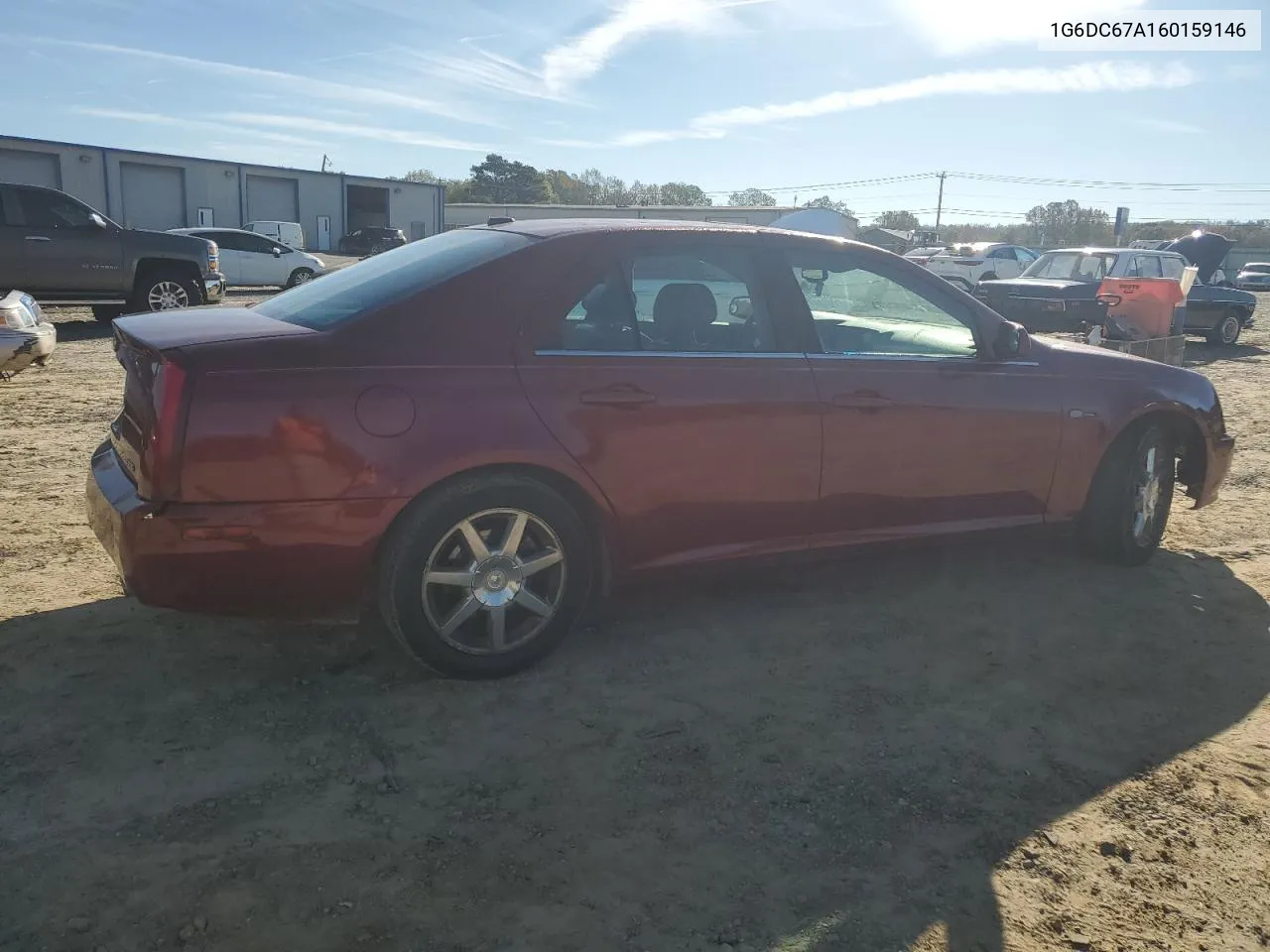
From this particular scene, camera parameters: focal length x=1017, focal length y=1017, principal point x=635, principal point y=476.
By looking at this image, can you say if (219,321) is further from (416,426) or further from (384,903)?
(384,903)

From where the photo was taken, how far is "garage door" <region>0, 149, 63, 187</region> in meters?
36.5

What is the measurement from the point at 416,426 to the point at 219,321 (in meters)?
0.92

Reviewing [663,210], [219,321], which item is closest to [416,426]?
[219,321]

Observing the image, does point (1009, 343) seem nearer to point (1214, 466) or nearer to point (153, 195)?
point (1214, 466)

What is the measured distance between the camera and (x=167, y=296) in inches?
547

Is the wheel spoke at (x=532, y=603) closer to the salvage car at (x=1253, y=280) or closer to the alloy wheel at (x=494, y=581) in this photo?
the alloy wheel at (x=494, y=581)

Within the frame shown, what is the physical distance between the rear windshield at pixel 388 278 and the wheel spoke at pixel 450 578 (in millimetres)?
877

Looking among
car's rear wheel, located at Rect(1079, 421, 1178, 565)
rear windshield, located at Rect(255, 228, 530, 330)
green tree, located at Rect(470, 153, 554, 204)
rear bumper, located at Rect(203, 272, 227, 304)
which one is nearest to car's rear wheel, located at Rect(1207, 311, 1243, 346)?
car's rear wheel, located at Rect(1079, 421, 1178, 565)

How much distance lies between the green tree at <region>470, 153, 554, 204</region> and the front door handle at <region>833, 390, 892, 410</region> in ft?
243

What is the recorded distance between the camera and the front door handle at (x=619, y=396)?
3.50m

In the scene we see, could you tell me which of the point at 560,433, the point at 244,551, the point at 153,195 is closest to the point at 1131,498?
the point at 560,433

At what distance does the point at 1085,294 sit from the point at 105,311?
13.8 m

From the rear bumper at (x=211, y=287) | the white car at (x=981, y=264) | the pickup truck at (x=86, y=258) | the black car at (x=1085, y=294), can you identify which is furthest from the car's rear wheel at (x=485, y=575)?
the white car at (x=981, y=264)

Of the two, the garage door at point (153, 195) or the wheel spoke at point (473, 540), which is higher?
the garage door at point (153, 195)
